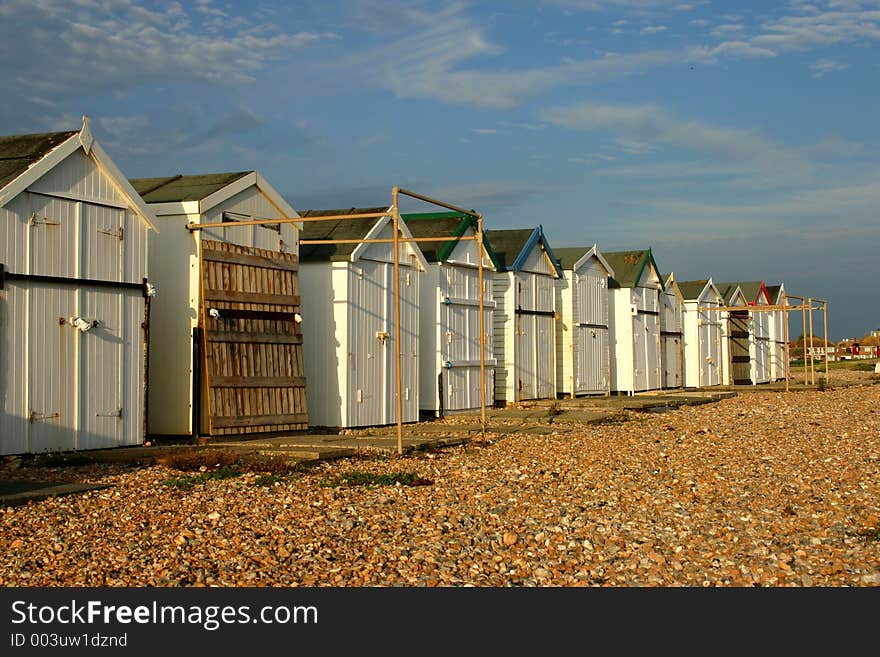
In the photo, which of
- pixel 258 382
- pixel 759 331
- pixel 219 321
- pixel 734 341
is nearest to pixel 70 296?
pixel 219 321

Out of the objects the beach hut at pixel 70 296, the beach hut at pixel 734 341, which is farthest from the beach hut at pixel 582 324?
the beach hut at pixel 70 296

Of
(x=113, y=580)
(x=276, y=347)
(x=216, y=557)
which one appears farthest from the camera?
(x=276, y=347)

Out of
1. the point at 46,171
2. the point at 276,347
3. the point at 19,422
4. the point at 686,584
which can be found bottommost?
the point at 686,584

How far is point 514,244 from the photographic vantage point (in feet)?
83.3

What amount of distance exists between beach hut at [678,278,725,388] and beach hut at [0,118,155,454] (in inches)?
1000

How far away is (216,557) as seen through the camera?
779cm

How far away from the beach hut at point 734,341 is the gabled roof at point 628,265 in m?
7.50

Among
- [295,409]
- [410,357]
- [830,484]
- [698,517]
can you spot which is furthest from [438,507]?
[410,357]

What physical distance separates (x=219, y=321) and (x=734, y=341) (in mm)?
28301

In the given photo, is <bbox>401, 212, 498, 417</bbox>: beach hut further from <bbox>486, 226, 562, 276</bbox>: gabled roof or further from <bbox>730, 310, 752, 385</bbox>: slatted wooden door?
<bbox>730, 310, 752, 385</bbox>: slatted wooden door

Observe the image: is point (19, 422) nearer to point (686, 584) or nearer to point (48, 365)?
point (48, 365)

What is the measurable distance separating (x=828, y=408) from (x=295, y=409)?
1380 cm

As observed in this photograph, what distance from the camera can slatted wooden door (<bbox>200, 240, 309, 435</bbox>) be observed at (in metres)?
15.6

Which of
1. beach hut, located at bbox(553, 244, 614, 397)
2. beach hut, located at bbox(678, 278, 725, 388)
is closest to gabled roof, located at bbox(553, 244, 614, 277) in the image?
beach hut, located at bbox(553, 244, 614, 397)
